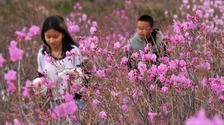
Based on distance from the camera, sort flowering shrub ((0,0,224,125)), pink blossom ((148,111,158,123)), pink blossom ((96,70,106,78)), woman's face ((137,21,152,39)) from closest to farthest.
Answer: pink blossom ((148,111,158,123)) < flowering shrub ((0,0,224,125)) < pink blossom ((96,70,106,78)) < woman's face ((137,21,152,39))

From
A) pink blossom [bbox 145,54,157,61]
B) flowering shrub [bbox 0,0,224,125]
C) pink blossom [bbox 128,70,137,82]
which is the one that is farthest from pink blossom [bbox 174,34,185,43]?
pink blossom [bbox 128,70,137,82]

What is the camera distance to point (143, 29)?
3.89m

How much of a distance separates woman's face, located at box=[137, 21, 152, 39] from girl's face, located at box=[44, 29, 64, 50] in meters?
0.76

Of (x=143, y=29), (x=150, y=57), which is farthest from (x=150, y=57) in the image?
(x=143, y=29)

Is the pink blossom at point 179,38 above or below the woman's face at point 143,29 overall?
above

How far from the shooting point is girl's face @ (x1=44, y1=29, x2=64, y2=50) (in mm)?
3344

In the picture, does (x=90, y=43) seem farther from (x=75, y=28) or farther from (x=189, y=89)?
(x=75, y=28)

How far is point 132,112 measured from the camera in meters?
2.74

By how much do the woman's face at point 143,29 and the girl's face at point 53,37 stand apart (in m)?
0.76

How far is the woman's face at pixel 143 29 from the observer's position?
3.83 m

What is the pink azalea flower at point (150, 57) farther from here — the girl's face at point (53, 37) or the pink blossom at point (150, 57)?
the girl's face at point (53, 37)

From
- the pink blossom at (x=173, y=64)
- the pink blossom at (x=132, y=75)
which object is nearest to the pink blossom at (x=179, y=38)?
the pink blossom at (x=173, y=64)

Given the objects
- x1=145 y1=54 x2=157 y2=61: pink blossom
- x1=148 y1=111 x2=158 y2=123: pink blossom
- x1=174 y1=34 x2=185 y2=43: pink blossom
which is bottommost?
x1=148 y1=111 x2=158 y2=123: pink blossom

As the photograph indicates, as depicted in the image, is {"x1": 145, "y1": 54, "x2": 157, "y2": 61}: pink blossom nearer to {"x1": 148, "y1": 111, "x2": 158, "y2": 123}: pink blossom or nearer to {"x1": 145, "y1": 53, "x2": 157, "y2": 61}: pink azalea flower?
{"x1": 145, "y1": 53, "x2": 157, "y2": 61}: pink azalea flower
